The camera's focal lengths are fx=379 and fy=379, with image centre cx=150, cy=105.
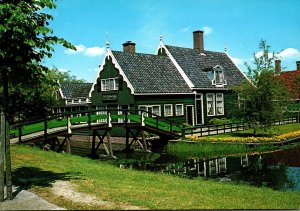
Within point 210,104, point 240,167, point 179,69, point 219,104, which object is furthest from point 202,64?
point 240,167

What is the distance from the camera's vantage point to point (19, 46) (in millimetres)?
10336

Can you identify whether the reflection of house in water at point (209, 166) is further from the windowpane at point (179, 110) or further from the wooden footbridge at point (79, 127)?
the windowpane at point (179, 110)

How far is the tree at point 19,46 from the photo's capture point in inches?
396

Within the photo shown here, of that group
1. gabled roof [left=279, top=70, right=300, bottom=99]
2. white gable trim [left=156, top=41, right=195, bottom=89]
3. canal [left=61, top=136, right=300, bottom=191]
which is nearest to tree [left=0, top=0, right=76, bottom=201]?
canal [left=61, top=136, right=300, bottom=191]

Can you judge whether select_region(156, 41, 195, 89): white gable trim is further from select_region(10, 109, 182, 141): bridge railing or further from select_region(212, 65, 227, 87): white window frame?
select_region(10, 109, 182, 141): bridge railing

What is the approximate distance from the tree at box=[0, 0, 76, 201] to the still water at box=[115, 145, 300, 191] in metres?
10.4

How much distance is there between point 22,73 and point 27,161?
26.6ft

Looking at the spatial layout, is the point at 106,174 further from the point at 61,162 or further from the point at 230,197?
the point at 230,197

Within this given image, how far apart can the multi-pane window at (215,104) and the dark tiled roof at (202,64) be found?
1.28 meters

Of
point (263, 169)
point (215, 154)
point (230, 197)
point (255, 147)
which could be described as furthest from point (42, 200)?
point (255, 147)

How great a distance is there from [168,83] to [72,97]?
50.4ft

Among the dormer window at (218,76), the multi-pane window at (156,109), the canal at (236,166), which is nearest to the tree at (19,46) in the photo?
the canal at (236,166)

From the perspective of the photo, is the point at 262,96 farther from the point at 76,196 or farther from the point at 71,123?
the point at 76,196

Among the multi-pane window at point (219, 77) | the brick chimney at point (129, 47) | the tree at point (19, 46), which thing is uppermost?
the brick chimney at point (129, 47)
